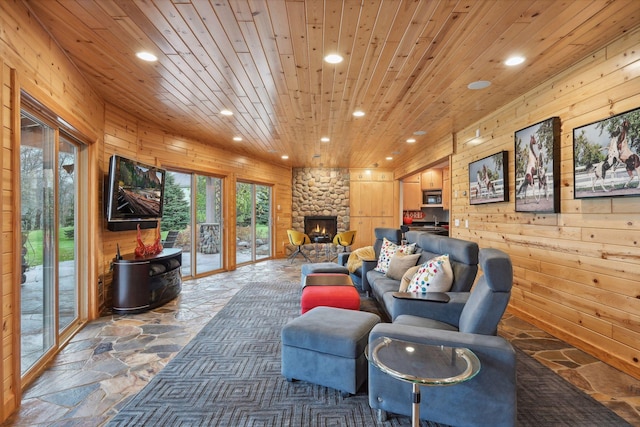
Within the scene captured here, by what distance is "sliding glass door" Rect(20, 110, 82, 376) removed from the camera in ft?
8.21

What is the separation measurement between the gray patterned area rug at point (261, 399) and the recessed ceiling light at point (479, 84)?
263 centimetres

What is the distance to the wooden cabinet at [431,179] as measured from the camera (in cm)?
897

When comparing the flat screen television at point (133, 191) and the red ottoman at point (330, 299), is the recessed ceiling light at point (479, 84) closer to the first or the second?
the red ottoman at point (330, 299)

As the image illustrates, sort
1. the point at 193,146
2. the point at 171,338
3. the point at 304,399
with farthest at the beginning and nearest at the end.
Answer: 1. the point at 193,146
2. the point at 171,338
3. the point at 304,399

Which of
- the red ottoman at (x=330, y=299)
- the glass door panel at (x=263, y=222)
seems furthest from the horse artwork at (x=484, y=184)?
the glass door panel at (x=263, y=222)

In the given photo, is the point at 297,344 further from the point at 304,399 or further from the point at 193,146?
the point at 193,146

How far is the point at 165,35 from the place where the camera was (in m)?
2.54

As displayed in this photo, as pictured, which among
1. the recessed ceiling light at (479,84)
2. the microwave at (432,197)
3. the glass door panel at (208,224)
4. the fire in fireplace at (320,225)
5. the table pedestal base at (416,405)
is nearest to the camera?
the table pedestal base at (416,405)

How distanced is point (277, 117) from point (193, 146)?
2.13m

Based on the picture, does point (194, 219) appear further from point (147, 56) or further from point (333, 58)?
point (333, 58)

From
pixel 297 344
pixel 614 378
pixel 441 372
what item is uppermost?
A: pixel 441 372

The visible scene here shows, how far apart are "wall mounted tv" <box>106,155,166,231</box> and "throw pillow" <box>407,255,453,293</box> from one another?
3.49 metres

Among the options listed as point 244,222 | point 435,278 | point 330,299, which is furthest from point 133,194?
point 435,278

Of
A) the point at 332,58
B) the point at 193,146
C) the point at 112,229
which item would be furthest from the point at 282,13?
the point at 193,146
